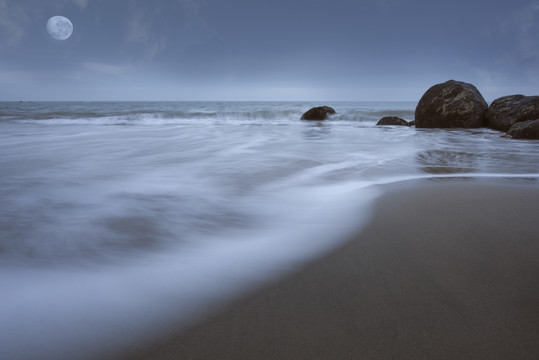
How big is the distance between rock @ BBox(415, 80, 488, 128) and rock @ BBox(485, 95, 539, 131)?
32 centimetres

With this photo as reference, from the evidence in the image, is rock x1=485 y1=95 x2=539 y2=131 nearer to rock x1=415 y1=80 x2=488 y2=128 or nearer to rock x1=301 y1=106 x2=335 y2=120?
rock x1=415 y1=80 x2=488 y2=128

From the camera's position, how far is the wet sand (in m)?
0.88

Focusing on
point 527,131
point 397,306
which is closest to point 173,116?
point 527,131

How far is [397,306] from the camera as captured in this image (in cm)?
105

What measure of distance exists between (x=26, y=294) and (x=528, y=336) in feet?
5.54

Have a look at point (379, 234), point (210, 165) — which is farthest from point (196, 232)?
point (210, 165)

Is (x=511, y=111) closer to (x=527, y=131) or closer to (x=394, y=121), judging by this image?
(x=527, y=131)

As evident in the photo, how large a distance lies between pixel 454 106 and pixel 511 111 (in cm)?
142

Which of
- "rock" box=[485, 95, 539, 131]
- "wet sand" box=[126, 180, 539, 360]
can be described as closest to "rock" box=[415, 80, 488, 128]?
"rock" box=[485, 95, 539, 131]

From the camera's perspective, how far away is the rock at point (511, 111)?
26.9 feet

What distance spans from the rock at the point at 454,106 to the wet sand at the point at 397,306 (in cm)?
879

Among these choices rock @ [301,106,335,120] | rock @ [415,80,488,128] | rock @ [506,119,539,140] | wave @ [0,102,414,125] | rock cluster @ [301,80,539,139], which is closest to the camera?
rock @ [506,119,539,140]

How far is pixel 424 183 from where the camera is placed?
2697 mm

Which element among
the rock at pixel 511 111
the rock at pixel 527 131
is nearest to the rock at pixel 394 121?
the rock at pixel 511 111
